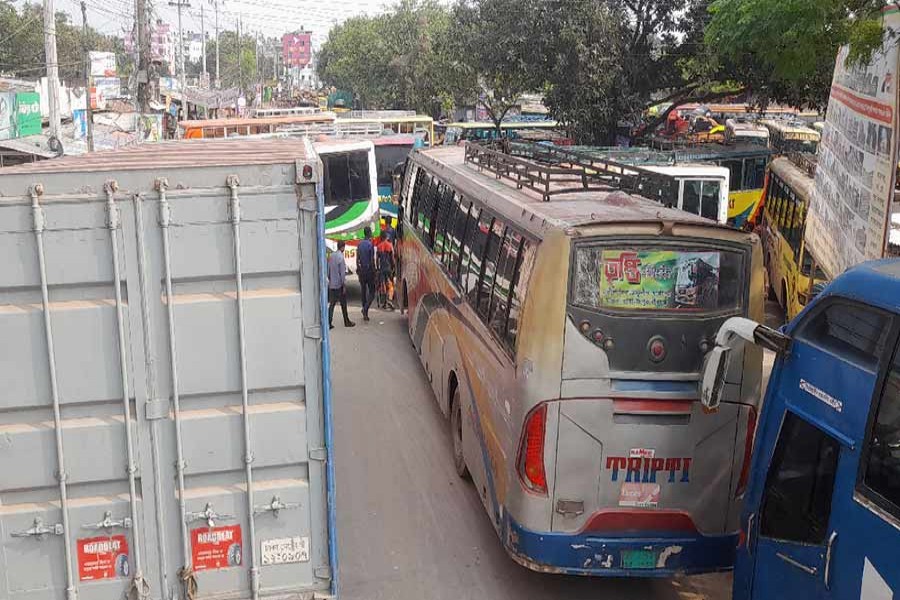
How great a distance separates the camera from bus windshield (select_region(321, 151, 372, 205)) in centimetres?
1666

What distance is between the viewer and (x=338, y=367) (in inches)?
472

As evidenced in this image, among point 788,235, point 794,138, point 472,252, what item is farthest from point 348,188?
point 794,138

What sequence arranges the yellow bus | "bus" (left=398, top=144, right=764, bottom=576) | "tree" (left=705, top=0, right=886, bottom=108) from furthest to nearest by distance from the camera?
the yellow bus
"tree" (left=705, top=0, right=886, bottom=108)
"bus" (left=398, top=144, right=764, bottom=576)

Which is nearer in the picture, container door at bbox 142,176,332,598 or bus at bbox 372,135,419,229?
container door at bbox 142,176,332,598

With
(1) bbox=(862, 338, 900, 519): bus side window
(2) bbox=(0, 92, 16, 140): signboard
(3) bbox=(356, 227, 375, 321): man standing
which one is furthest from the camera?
(2) bbox=(0, 92, 16, 140): signboard

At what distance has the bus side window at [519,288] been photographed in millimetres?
5758

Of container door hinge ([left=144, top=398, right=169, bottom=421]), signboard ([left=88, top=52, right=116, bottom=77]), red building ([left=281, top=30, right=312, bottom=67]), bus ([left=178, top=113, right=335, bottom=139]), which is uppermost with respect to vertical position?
red building ([left=281, top=30, right=312, bottom=67])

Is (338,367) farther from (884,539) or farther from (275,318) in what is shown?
(884,539)

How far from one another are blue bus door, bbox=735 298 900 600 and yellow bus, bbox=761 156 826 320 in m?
8.15

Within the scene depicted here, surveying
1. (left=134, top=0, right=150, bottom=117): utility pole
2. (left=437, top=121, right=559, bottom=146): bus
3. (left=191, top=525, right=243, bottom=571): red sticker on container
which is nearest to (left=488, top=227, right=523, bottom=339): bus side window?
(left=191, top=525, right=243, bottom=571): red sticker on container

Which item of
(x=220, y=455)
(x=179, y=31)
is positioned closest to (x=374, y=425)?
(x=220, y=455)

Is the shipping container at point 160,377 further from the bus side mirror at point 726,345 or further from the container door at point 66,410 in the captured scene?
the bus side mirror at point 726,345

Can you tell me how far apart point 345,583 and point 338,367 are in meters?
5.75

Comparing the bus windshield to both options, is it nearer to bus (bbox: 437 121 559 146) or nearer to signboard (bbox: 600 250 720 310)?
signboard (bbox: 600 250 720 310)
